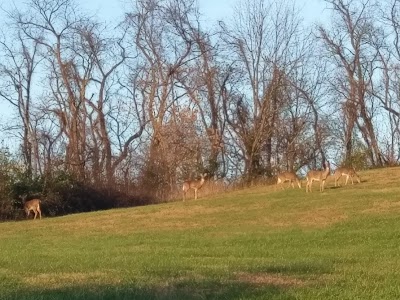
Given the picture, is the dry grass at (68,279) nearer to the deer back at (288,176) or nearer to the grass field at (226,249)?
the grass field at (226,249)

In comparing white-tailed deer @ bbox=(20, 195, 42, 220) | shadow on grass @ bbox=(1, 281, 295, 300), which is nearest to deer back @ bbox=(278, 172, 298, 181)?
white-tailed deer @ bbox=(20, 195, 42, 220)

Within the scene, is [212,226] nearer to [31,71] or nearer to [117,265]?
[117,265]

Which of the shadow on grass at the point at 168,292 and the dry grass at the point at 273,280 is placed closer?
the shadow on grass at the point at 168,292

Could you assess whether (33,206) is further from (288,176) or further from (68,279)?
(68,279)

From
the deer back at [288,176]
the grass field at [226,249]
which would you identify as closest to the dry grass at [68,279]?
the grass field at [226,249]

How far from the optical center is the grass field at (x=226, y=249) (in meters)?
11.7

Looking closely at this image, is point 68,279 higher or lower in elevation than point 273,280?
higher

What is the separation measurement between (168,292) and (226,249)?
10.5 meters

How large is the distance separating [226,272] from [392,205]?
17.0 meters

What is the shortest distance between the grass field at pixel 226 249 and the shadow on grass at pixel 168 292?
15 millimetres

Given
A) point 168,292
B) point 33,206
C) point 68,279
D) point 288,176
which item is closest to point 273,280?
point 168,292

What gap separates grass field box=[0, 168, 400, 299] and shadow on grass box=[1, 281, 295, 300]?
15mm

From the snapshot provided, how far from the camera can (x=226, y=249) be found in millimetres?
21672

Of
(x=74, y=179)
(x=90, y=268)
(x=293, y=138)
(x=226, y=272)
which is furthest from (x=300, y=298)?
(x=293, y=138)
